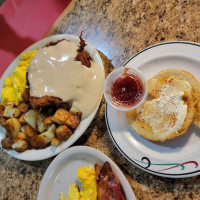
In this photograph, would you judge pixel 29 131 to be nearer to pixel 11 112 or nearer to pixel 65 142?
pixel 11 112

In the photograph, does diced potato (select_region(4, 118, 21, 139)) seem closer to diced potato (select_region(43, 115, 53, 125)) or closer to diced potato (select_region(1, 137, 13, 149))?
diced potato (select_region(1, 137, 13, 149))

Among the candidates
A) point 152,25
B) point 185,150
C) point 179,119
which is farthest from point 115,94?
point 152,25

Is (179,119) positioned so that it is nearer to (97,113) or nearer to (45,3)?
(97,113)

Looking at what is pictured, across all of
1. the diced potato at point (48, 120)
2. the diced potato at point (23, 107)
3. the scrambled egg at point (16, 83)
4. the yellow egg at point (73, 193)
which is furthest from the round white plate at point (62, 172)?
the scrambled egg at point (16, 83)

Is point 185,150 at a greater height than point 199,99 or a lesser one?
lesser

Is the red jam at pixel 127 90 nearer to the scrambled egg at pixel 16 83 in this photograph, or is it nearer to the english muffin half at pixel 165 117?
the english muffin half at pixel 165 117

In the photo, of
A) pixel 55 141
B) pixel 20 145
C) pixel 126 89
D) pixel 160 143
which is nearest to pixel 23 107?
pixel 20 145

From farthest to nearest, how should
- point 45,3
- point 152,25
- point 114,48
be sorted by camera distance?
point 45,3 → point 114,48 → point 152,25
